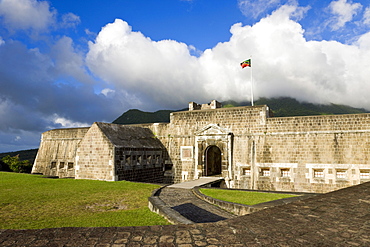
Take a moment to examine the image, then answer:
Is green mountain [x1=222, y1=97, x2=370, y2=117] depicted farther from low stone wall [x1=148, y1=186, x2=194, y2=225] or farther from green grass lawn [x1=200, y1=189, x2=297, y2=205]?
low stone wall [x1=148, y1=186, x2=194, y2=225]

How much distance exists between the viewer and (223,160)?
21.5 metres

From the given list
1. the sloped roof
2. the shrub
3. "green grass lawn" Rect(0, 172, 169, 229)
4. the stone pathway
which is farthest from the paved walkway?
the shrub

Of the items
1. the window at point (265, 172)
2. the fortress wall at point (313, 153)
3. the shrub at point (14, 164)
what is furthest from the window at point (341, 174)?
the shrub at point (14, 164)

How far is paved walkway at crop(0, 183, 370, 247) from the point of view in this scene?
14.6 feet

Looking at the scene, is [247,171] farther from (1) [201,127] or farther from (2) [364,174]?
(2) [364,174]

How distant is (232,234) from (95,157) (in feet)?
54.3

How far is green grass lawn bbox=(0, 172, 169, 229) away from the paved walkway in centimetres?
211

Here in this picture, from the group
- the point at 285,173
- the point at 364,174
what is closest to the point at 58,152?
the point at 285,173

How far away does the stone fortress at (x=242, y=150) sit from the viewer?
17.9 metres

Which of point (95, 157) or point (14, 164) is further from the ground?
point (95, 157)

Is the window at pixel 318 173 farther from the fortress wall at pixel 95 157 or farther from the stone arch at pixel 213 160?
the fortress wall at pixel 95 157

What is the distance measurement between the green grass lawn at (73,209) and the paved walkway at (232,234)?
211 cm

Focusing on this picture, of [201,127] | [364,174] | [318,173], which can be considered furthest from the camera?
[201,127]

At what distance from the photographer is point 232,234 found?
4.83m
